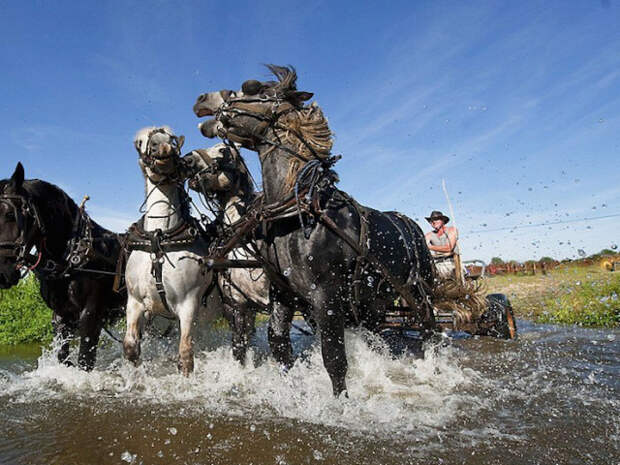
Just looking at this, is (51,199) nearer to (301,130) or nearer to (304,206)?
(301,130)

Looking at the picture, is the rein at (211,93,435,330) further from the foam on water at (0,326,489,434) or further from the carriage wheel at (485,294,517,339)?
the carriage wheel at (485,294,517,339)

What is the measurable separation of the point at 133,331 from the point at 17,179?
1.97 m

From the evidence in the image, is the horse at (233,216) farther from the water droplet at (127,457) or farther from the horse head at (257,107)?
the water droplet at (127,457)

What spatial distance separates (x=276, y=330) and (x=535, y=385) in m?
2.73

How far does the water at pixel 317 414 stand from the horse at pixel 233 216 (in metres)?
0.56

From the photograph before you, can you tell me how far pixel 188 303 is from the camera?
3904mm

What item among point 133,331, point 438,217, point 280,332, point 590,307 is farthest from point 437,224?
point 133,331

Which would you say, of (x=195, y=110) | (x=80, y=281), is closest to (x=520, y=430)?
(x=195, y=110)

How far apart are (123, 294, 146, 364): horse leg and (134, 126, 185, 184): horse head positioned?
1.22 meters

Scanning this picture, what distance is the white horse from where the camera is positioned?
3.84m

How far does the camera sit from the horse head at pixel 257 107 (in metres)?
3.46

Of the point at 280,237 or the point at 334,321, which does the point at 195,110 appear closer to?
the point at 280,237

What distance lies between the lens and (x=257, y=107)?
350cm

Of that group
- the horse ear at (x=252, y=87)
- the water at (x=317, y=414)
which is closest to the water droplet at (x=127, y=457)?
the water at (x=317, y=414)
